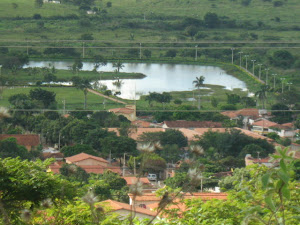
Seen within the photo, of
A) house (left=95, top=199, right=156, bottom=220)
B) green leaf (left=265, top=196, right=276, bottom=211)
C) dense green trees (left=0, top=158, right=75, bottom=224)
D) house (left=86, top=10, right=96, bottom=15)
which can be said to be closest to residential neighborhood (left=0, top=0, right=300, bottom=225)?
house (left=86, top=10, right=96, bottom=15)

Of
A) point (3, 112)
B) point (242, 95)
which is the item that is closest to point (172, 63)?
point (242, 95)

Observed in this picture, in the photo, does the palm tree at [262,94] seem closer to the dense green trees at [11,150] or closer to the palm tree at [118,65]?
the palm tree at [118,65]

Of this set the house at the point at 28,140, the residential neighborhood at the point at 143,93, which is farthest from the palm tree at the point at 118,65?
the house at the point at 28,140

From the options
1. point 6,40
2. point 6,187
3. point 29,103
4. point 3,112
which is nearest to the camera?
point 3,112

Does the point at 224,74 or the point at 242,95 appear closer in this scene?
the point at 242,95

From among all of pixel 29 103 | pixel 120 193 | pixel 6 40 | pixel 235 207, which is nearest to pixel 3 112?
pixel 235 207

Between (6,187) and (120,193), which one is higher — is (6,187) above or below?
above

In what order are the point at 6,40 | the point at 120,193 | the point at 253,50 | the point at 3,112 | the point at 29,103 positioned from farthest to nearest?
the point at 253,50 → the point at 6,40 → the point at 29,103 → the point at 120,193 → the point at 3,112

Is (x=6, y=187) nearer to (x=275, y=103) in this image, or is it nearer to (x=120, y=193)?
(x=120, y=193)

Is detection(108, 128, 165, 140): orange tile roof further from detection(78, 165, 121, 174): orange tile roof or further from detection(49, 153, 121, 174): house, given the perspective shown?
detection(78, 165, 121, 174): orange tile roof
